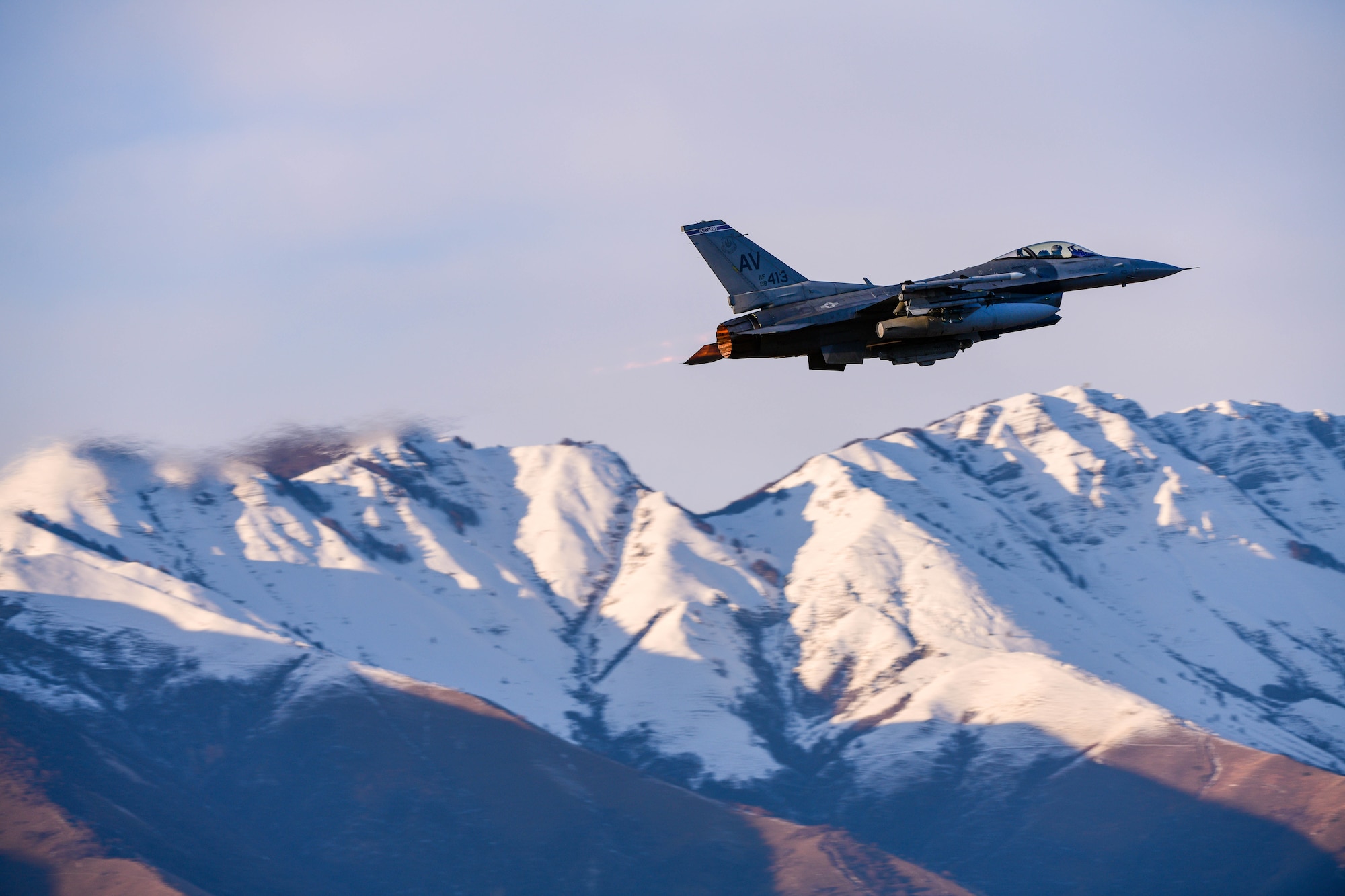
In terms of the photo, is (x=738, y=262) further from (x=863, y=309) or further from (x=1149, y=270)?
(x=1149, y=270)

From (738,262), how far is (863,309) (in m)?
5.95

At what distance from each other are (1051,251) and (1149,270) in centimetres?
431

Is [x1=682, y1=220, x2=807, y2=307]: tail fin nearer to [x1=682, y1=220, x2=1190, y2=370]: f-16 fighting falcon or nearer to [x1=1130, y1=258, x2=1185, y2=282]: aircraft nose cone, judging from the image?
[x1=682, y1=220, x2=1190, y2=370]: f-16 fighting falcon

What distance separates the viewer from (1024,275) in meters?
63.2

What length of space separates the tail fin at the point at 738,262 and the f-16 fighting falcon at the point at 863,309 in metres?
0.03

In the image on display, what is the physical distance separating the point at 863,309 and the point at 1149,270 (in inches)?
576

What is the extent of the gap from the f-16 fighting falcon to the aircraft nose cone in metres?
2.33

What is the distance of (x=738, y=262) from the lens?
61.5 metres

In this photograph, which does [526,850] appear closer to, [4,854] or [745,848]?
[745,848]

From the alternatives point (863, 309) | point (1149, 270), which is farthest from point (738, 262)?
point (1149, 270)

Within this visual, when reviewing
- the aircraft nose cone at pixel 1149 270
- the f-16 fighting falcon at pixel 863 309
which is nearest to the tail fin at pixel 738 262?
the f-16 fighting falcon at pixel 863 309

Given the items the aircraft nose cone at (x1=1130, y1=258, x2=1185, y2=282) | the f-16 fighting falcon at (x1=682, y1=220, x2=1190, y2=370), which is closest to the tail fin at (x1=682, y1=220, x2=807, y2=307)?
the f-16 fighting falcon at (x1=682, y1=220, x2=1190, y2=370)

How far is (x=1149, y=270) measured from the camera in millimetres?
64625

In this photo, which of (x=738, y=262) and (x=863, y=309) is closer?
(x=863, y=309)
